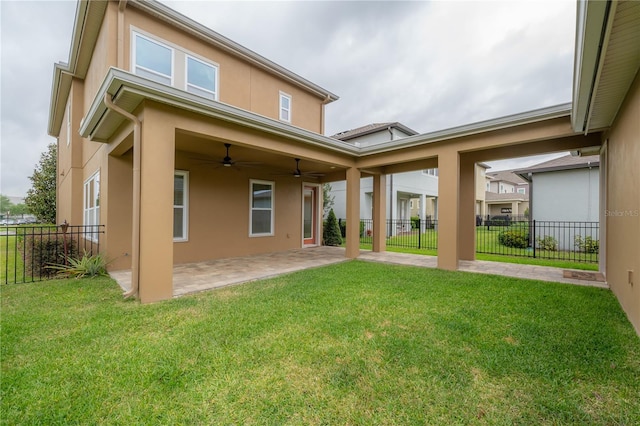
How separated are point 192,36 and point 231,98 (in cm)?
184

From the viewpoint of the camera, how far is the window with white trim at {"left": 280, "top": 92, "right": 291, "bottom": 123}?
33.5ft

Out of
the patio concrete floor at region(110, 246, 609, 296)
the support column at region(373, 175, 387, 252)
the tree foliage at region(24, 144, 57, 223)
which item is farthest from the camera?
the tree foliage at region(24, 144, 57, 223)

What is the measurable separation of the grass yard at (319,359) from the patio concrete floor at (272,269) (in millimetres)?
958

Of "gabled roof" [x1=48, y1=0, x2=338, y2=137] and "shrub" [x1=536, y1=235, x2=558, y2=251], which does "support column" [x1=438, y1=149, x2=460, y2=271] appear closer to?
"gabled roof" [x1=48, y1=0, x2=338, y2=137]

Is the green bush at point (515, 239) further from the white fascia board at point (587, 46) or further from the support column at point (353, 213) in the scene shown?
the white fascia board at point (587, 46)

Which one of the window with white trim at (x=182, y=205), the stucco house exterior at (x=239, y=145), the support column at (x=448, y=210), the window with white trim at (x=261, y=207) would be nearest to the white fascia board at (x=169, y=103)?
the stucco house exterior at (x=239, y=145)

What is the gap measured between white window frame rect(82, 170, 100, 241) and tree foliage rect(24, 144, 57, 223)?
32.6ft

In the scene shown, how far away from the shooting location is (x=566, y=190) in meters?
11.6

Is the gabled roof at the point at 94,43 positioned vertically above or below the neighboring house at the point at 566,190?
above

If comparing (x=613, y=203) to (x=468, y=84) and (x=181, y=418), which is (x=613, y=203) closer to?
(x=181, y=418)

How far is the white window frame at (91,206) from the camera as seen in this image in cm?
752

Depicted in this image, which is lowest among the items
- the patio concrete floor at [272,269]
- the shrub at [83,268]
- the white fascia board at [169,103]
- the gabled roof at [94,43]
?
the patio concrete floor at [272,269]

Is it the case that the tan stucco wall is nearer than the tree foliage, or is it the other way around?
the tan stucco wall

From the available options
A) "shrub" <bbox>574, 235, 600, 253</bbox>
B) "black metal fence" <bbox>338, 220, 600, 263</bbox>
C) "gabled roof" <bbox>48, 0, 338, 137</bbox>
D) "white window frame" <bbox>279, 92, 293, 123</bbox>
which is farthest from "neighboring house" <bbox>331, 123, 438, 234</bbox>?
"shrub" <bbox>574, 235, 600, 253</bbox>
